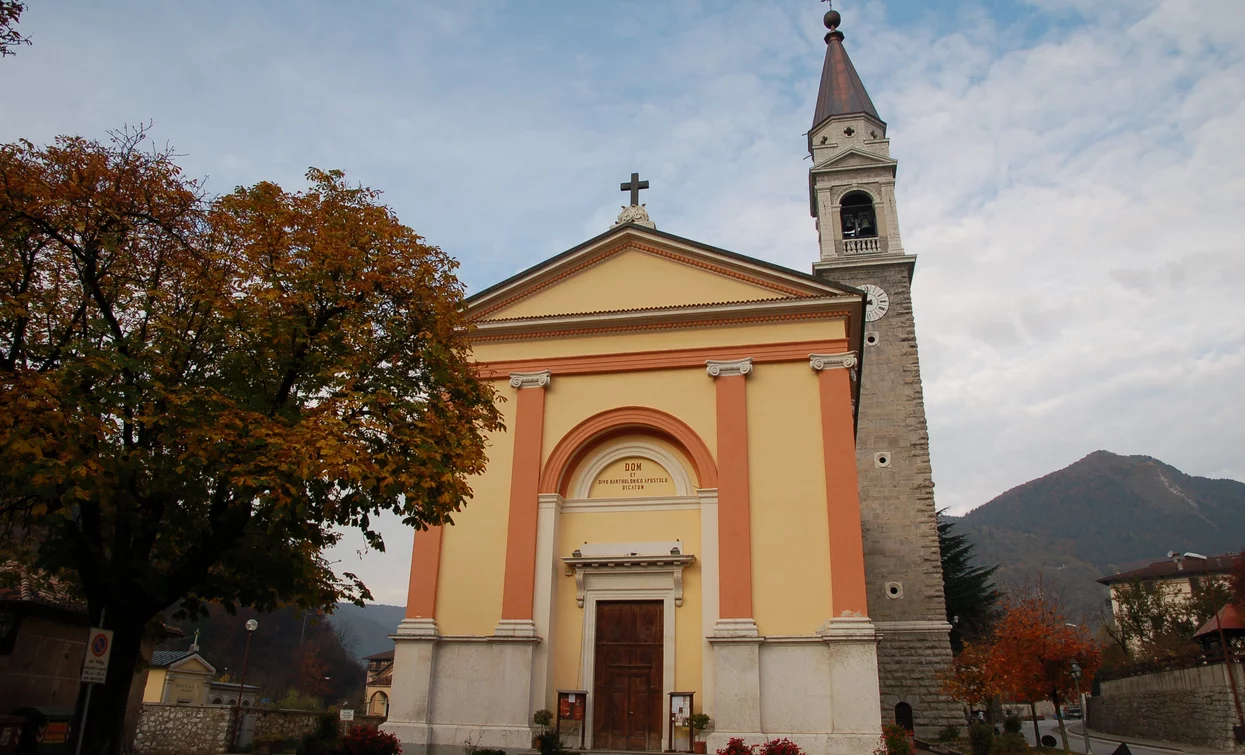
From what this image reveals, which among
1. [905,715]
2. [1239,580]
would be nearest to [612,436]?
[905,715]

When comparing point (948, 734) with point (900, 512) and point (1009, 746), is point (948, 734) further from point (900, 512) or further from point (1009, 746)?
point (900, 512)

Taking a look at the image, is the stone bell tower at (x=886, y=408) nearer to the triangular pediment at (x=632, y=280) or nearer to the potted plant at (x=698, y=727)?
the triangular pediment at (x=632, y=280)

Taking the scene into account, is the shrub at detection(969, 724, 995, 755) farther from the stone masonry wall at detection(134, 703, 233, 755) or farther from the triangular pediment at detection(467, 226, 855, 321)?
the stone masonry wall at detection(134, 703, 233, 755)

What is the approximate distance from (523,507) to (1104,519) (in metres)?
181

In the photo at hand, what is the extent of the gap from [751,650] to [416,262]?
9.54 m

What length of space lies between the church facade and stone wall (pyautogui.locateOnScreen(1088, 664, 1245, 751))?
51.1ft

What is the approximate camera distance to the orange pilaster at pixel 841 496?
16156 mm

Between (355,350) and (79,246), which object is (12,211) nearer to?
(79,246)

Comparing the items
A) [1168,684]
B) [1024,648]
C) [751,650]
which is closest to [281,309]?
[751,650]

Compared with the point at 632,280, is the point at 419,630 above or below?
below

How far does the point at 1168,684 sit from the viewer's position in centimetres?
2911

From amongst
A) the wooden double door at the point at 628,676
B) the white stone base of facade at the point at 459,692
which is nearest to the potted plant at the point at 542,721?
the white stone base of facade at the point at 459,692

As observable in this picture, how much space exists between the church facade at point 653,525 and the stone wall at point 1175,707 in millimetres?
15577

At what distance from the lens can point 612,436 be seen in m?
19.0
